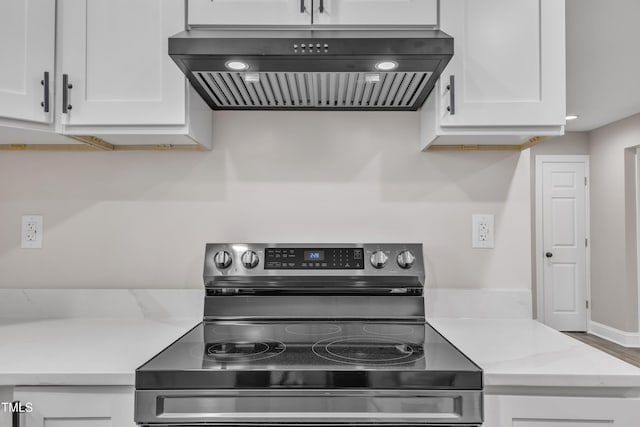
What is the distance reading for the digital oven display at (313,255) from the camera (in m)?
1.59

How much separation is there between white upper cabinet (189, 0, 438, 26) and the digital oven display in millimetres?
772

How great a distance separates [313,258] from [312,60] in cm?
69

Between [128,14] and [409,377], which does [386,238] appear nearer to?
[409,377]

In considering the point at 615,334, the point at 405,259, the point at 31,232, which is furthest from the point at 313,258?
the point at 615,334

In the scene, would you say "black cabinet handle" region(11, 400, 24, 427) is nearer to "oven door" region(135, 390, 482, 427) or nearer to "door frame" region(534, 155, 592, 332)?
"oven door" region(135, 390, 482, 427)

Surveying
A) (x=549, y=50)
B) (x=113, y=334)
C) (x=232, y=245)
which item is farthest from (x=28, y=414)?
(x=549, y=50)

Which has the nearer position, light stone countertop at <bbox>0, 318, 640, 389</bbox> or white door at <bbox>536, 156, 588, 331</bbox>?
light stone countertop at <bbox>0, 318, 640, 389</bbox>

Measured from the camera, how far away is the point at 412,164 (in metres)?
1.73

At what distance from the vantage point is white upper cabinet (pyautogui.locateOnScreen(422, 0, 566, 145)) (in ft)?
4.55

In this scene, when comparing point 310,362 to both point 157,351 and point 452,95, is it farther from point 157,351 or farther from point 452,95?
point 452,95

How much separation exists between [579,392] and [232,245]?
1135 millimetres

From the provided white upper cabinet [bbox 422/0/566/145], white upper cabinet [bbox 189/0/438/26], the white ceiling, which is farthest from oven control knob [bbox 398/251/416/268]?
the white ceiling

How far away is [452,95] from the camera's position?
1366 millimetres

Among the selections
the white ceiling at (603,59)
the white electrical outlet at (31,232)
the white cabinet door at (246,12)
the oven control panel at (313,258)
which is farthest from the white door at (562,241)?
the white electrical outlet at (31,232)
